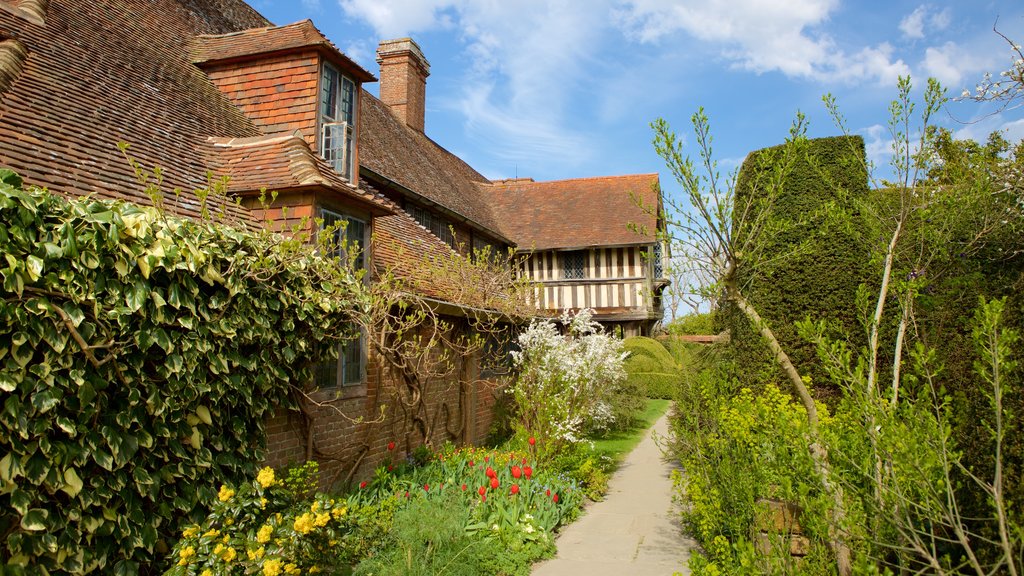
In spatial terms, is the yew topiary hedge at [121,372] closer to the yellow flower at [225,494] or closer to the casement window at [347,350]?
the yellow flower at [225,494]

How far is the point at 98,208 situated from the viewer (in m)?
4.16

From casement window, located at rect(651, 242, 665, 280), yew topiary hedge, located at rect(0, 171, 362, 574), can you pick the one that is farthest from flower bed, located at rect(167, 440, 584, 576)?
casement window, located at rect(651, 242, 665, 280)

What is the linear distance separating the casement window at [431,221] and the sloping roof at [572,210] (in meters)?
5.29

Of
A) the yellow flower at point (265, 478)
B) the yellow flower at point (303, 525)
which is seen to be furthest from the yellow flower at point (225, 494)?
the yellow flower at point (303, 525)

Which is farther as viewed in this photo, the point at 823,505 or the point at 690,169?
the point at 690,169

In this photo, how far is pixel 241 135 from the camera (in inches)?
338

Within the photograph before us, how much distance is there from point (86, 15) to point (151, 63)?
0.90 metres

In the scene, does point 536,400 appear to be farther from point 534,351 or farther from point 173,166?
point 173,166

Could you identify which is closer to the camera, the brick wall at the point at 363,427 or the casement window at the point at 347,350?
the brick wall at the point at 363,427

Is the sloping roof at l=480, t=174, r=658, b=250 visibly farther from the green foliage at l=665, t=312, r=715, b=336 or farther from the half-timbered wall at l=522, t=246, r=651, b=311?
the green foliage at l=665, t=312, r=715, b=336

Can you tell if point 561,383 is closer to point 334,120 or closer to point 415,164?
point 334,120

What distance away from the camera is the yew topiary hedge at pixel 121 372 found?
3605mm

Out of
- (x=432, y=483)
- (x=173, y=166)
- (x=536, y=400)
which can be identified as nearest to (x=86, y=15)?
(x=173, y=166)

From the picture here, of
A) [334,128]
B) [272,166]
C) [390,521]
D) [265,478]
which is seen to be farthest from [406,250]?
[265,478]
